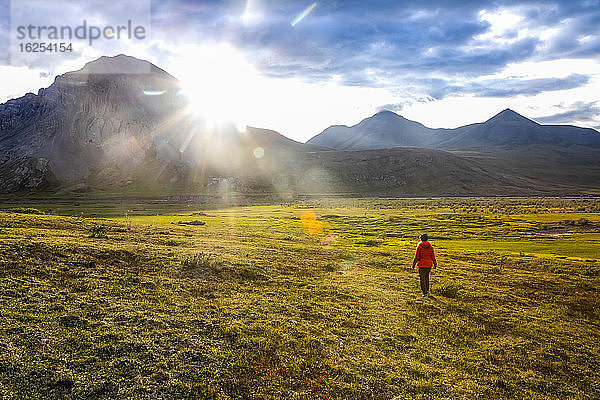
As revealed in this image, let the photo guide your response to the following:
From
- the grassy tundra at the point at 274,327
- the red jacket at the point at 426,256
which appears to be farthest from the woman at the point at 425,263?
the grassy tundra at the point at 274,327

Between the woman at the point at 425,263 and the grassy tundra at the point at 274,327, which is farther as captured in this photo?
the woman at the point at 425,263

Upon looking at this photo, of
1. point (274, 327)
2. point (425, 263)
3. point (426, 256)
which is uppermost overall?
Result: point (426, 256)

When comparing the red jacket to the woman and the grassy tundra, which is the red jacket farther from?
the grassy tundra

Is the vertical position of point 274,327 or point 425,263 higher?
point 425,263

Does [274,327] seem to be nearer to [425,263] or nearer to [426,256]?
[425,263]

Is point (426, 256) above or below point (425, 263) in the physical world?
above

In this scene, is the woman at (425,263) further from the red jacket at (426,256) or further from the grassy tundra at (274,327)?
the grassy tundra at (274,327)

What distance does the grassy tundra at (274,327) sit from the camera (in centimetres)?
1205

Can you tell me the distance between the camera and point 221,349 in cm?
1412

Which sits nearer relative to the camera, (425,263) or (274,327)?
(274,327)

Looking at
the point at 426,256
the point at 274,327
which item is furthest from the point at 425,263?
the point at 274,327

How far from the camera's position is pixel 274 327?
16750 mm

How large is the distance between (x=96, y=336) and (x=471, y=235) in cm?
5570

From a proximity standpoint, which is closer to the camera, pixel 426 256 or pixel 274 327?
pixel 274 327
